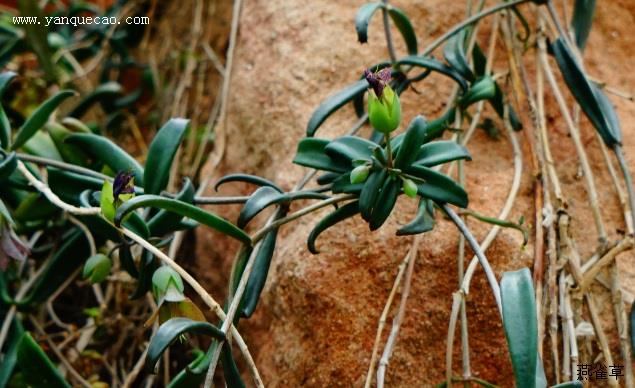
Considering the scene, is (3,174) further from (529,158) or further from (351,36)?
(529,158)

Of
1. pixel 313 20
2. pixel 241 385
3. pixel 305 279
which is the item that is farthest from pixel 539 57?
pixel 241 385

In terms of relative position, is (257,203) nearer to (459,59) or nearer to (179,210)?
(179,210)

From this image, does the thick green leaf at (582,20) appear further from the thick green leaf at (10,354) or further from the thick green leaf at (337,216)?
the thick green leaf at (10,354)

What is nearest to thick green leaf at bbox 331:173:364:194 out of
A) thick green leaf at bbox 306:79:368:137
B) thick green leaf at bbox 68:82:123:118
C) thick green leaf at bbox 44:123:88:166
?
thick green leaf at bbox 306:79:368:137

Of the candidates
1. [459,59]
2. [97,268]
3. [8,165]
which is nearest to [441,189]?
[459,59]

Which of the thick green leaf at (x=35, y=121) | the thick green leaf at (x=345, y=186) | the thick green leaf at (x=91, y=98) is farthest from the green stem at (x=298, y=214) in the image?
the thick green leaf at (x=91, y=98)

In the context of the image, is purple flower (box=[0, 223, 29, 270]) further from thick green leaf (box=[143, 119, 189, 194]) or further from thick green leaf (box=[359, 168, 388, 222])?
thick green leaf (box=[359, 168, 388, 222])
